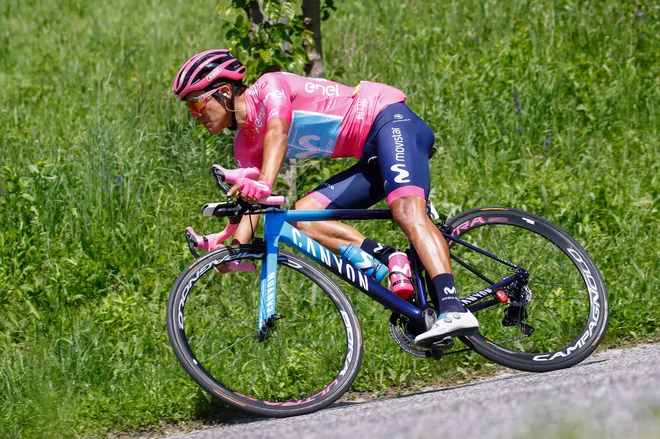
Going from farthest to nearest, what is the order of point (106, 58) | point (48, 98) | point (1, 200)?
point (106, 58), point (48, 98), point (1, 200)

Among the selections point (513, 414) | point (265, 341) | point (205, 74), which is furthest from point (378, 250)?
point (513, 414)

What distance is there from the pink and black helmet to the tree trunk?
2.07 meters

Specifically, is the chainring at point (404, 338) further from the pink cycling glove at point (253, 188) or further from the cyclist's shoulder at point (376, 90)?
the cyclist's shoulder at point (376, 90)

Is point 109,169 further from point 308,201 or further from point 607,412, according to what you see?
point 607,412

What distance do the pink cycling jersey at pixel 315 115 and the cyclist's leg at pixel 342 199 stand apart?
5.9 inches

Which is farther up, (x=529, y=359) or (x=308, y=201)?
(x=308, y=201)

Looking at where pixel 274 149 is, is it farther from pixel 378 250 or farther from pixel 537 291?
pixel 537 291

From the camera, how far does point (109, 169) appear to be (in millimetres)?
6781

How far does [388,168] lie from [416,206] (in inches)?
10.7

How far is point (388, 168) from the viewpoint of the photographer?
15.9 ft

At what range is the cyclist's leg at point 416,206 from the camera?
466cm

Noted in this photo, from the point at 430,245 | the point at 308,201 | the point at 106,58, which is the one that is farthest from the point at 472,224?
the point at 106,58

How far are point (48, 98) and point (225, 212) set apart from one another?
4.91 metres

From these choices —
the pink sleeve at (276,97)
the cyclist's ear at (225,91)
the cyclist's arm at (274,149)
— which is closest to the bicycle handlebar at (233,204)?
the cyclist's arm at (274,149)
